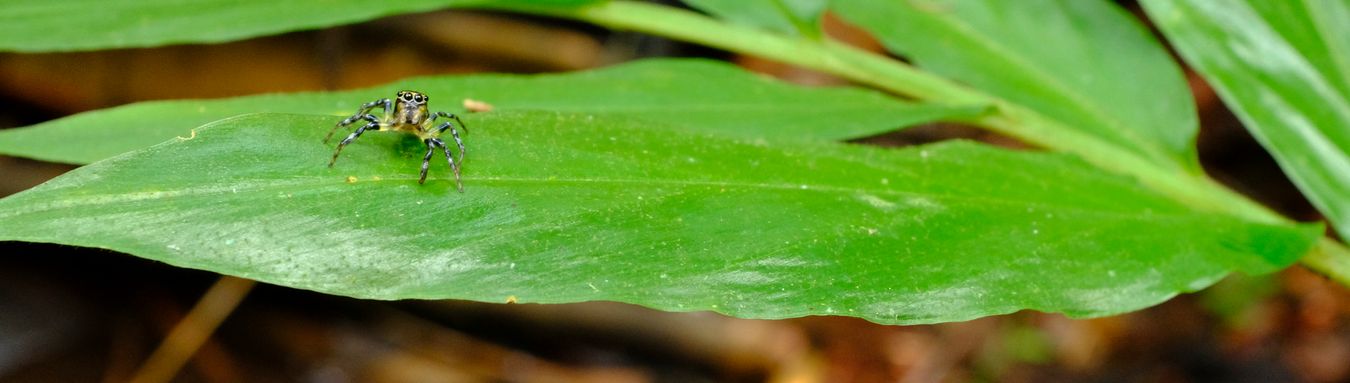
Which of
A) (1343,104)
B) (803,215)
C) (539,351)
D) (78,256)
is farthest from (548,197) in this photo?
(78,256)

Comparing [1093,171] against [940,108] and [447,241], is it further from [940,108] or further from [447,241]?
[447,241]

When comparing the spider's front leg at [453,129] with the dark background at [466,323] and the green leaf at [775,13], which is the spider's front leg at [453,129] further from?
the dark background at [466,323]

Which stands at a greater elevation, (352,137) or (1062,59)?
(352,137)

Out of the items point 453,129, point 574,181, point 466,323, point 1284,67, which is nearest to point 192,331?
point 466,323

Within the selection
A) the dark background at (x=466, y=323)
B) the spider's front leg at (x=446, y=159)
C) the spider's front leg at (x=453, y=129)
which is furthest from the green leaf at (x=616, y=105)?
the dark background at (x=466, y=323)

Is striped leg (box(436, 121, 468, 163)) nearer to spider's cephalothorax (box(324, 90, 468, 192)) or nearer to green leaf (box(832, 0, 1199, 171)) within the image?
spider's cephalothorax (box(324, 90, 468, 192))

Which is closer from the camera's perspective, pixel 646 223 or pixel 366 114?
pixel 646 223

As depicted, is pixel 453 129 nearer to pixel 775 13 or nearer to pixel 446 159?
pixel 446 159

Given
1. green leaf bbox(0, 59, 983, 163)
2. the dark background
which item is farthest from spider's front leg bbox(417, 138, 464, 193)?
the dark background
